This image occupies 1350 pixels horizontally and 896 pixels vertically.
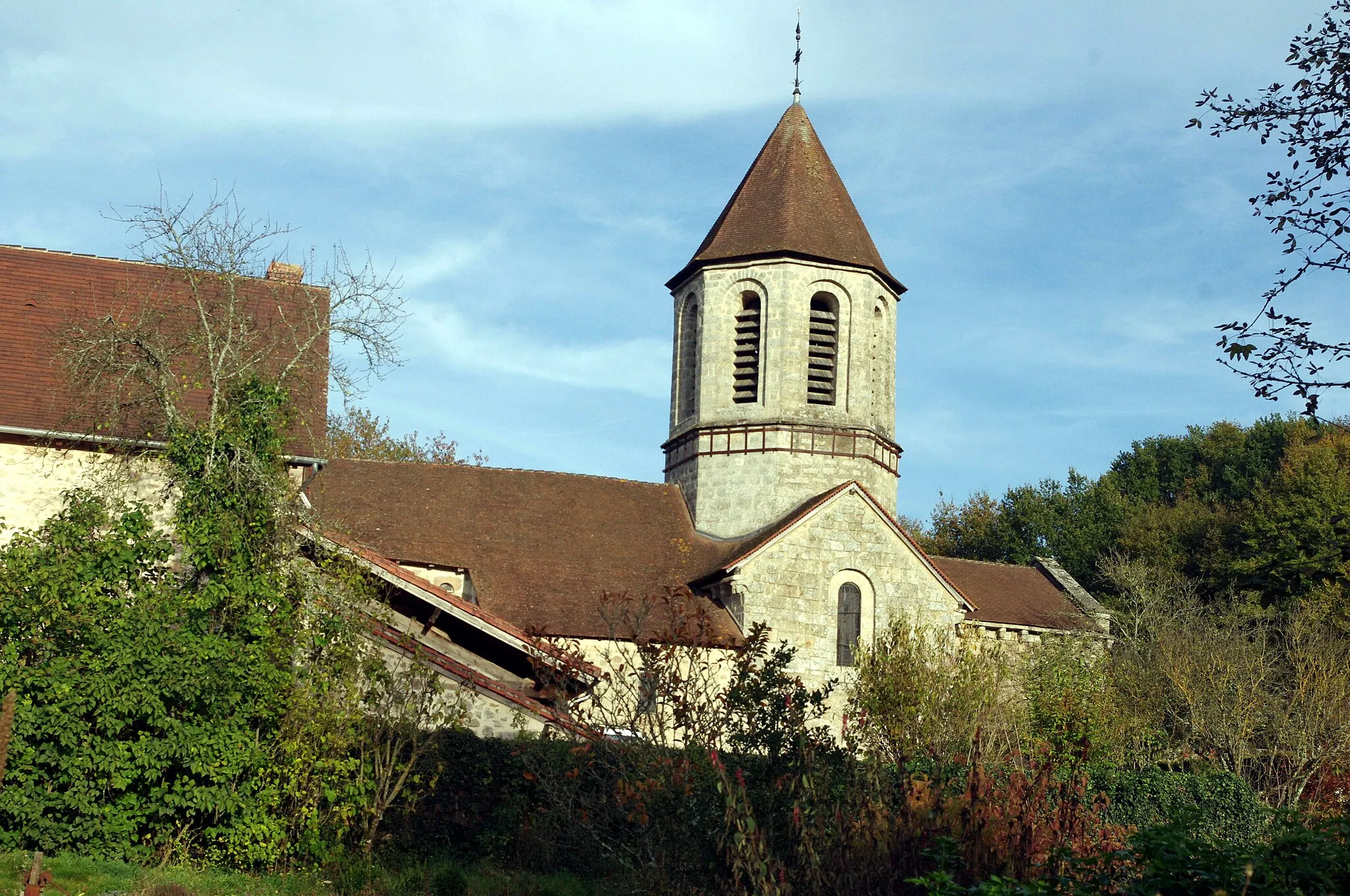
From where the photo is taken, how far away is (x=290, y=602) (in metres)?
12.8

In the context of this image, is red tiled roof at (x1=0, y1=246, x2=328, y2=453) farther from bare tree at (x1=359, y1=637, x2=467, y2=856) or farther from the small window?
the small window

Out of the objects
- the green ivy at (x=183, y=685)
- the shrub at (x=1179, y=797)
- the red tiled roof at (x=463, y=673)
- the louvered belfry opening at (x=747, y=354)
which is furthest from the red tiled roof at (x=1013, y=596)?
the green ivy at (x=183, y=685)

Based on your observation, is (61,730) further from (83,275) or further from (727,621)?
(727,621)

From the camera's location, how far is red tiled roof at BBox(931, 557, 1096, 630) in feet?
90.7

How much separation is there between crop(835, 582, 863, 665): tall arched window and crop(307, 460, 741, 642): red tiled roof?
2.01m

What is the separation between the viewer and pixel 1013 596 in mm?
29062

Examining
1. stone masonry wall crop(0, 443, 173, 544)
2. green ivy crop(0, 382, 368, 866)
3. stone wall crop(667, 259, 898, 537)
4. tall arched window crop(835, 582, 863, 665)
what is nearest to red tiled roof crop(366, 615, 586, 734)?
green ivy crop(0, 382, 368, 866)

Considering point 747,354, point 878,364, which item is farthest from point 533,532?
point 878,364

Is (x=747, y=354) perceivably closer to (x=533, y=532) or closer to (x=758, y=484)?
(x=758, y=484)

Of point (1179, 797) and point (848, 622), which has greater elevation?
point (848, 622)

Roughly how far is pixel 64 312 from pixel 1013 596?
19.0 metres

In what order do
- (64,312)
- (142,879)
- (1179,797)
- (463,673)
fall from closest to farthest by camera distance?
(142,879) → (463,673) → (1179,797) → (64,312)

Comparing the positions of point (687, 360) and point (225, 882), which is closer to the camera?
point (225, 882)

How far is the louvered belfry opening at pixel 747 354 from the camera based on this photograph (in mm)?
26984
